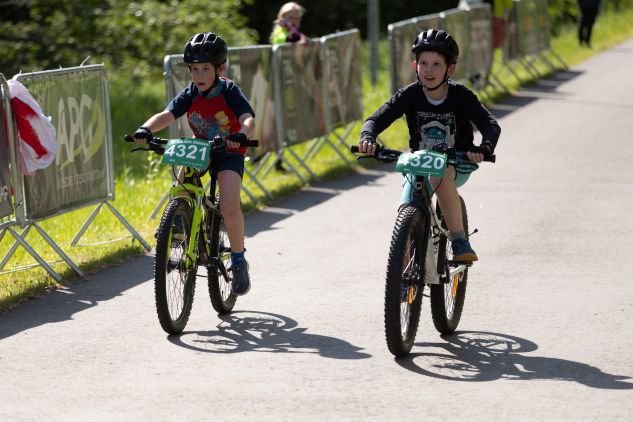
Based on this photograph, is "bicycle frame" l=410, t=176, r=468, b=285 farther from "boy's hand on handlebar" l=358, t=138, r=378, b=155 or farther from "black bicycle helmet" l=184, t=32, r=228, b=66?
"black bicycle helmet" l=184, t=32, r=228, b=66

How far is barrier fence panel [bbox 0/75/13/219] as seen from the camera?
9203 mm

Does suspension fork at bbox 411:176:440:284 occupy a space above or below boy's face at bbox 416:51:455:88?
below

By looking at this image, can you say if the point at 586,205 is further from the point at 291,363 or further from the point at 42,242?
the point at 291,363

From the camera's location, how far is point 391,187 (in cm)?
1402

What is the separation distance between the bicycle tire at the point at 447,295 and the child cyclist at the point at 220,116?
123 centimetres

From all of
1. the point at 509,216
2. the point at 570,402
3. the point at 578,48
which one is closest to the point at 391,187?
the point at 509,216

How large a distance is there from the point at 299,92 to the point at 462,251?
707 centimetres

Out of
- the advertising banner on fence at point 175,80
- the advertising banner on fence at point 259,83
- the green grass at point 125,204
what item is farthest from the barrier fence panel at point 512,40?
the advertising banner on fence at point 175,80

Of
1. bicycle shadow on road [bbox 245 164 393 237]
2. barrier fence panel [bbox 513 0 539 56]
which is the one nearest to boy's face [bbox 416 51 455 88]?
bicycle shadow on road [bbox 245 164 393 237]

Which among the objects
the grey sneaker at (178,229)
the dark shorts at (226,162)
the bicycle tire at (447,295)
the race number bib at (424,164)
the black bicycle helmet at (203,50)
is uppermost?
the black bicycle helmet at (203,50)

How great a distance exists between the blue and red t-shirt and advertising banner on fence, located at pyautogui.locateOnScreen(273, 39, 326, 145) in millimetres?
5510

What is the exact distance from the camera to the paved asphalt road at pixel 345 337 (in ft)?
21.0

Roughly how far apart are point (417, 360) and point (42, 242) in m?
4.93

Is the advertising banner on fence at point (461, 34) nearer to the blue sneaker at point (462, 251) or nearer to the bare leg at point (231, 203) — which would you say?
the bare leg at point (231, 203)
